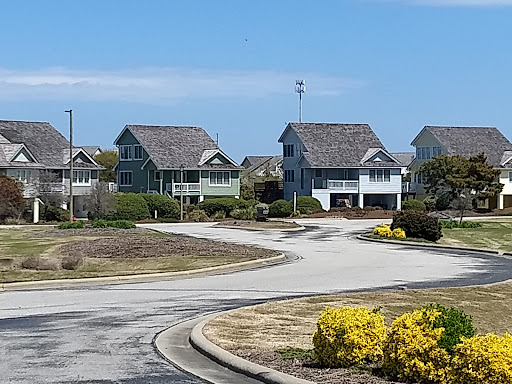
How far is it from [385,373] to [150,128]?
75894mm

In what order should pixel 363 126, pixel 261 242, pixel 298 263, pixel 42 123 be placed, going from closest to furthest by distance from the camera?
pixel 298 263, pixel 261 242, pixel 42 123, pixel 363 126

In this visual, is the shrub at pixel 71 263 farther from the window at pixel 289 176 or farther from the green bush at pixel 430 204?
the window at pixel 289 176

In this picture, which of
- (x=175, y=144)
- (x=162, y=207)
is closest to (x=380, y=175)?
(x=175, y=144)

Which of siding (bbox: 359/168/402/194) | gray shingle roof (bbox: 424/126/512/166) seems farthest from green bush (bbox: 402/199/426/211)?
gray shingle roof (bbox: 424/126/512/166)

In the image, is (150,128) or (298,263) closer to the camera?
(298,263)

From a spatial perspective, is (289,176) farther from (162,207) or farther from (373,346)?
(373,346)

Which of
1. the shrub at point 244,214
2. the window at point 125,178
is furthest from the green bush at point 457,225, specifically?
the window at point 125,178

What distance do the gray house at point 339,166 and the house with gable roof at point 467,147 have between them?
3.35m

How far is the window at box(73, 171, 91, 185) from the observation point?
7988 centimetres

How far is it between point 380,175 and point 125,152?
2346 centimetres

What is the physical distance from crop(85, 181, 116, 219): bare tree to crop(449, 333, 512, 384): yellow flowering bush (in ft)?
178

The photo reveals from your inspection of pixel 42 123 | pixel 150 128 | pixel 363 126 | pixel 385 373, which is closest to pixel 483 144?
pixel 363 126

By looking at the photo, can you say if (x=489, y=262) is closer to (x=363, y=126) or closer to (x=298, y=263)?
(x=298, y=263)

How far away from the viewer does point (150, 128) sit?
8512 centimetres
